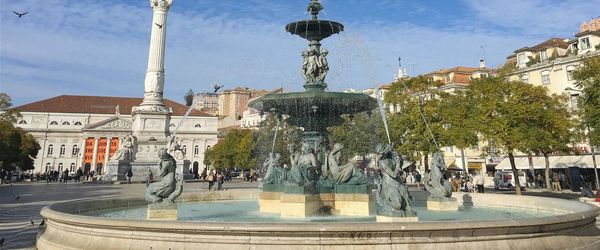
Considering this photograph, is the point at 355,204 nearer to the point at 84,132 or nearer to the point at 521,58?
the point at 521,58

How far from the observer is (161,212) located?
8570 millimetres

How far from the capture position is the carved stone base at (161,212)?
8508 mm

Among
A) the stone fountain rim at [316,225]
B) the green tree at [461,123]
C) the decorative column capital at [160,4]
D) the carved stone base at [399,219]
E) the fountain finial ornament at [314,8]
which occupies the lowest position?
the carved stone base at [399,219]

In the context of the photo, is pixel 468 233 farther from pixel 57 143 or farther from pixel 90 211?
pixel 57 143

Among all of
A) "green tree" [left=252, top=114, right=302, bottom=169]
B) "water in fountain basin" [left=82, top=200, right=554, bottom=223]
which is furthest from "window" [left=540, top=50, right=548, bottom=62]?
"water in fountain basin" [left=82, top=200, right=554, bottom=223]

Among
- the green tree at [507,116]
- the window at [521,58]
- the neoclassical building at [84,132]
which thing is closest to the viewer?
the green tree at [507,116]

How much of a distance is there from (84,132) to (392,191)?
94.1 m

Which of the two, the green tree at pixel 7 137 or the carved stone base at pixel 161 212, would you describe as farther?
the green tree at pixel 7 137

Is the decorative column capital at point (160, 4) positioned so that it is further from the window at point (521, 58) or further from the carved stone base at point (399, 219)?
the carved stone base at point (399, 219)

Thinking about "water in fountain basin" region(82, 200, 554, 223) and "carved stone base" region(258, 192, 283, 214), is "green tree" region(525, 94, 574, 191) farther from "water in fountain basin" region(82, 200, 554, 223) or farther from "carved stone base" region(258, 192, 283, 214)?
"carved stone base" region(258, 192, 283, 214)

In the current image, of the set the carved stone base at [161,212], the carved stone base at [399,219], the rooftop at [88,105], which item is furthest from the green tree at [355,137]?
the rooftop at [88,105]

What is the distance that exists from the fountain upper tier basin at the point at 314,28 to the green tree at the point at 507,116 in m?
14.5

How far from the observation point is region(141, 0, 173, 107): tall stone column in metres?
47.4

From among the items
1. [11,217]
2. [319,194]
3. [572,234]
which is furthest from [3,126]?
[572,234]
